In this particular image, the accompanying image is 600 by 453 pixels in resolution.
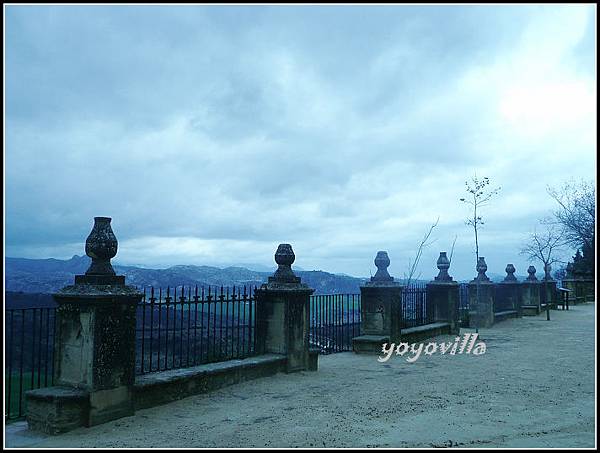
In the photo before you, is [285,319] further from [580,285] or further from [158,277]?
[580,285]

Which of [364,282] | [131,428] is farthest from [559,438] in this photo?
[364,282]

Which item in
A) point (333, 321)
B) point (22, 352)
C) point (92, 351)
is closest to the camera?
point (92, 351)

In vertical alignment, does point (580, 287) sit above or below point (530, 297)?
above

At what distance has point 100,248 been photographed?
21.3 ft

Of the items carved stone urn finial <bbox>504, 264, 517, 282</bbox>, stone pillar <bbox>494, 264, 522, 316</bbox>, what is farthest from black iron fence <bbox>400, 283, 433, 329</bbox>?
carved stone urn finial <bbox>504, 264, 517, 282</bbox>

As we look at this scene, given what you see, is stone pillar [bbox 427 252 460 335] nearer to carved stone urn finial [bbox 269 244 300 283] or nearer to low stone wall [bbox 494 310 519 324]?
low stone wall [bbox 494 310 519 324]

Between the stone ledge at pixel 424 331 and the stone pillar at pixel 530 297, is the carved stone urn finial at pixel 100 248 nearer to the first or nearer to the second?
the stone ledge at pixel 424 331

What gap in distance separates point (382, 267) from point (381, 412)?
21.7 feet

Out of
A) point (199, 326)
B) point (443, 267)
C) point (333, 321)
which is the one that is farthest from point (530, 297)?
point (199, 326)

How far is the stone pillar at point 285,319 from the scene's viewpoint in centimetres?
942

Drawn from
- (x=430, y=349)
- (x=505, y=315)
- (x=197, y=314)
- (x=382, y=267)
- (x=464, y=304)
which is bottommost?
(x=430, y=349)

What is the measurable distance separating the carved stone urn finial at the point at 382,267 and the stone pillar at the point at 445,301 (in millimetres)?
3855

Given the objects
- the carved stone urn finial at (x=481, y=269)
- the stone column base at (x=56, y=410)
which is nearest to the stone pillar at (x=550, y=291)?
the carved stone urn finial at (x=481, y=269)

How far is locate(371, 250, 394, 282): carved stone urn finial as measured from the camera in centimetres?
1298
